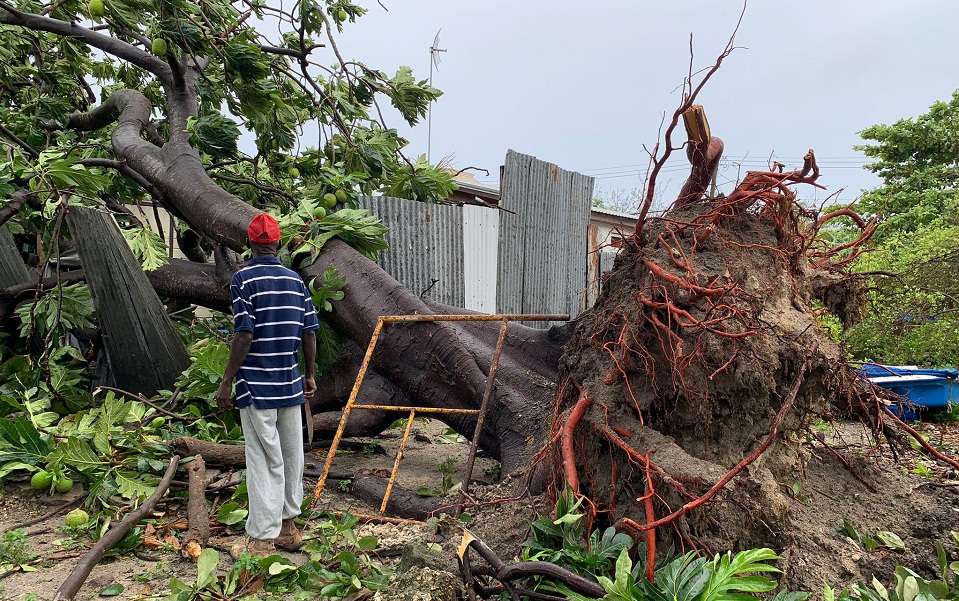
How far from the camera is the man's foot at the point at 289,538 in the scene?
330 centimetres

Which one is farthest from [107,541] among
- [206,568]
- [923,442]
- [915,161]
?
[915,161]

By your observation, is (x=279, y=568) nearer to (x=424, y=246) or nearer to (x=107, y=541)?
(x=107, y=541)

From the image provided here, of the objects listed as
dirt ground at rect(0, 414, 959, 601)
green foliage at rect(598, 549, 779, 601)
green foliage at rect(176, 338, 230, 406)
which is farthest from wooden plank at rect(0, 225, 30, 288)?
green foliage at rect(598, 549, 779, 601)

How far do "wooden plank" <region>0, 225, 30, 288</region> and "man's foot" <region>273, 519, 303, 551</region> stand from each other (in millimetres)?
4361

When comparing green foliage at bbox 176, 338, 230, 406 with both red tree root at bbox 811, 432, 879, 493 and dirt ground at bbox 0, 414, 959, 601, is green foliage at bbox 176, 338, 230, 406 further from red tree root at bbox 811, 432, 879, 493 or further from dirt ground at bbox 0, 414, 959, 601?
red tree root at bbox 811, 432, 879, 493

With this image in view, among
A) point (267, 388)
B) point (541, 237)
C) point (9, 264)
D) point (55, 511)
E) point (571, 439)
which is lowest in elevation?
point (55, 511)

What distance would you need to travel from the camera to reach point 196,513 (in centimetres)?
342

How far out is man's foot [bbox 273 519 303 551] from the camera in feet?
10.8

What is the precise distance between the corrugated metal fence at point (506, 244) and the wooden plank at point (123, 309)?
77.0 inches

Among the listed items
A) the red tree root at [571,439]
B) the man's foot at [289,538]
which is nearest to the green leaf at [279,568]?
the man's foot at [289,538]

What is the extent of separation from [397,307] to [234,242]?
150 cm

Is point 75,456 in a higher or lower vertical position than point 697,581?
lower

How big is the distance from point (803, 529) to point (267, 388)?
2.54 m

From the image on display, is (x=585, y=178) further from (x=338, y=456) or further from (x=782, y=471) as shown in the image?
(x=782, y=471)
